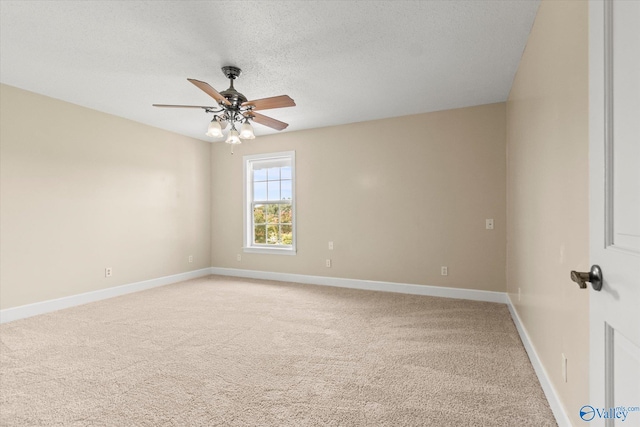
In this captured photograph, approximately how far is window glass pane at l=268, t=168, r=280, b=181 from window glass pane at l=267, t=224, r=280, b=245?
0.82 meters

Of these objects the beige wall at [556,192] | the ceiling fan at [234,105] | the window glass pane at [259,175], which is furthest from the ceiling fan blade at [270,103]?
the window glass pane at [259,175]

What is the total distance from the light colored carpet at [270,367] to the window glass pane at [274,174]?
2433 millimetres

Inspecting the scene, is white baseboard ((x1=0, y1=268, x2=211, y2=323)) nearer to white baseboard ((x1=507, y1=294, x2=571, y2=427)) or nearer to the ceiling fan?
the ceiling fan

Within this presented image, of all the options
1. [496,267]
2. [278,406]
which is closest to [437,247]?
[496,267]

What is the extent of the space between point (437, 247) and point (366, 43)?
2780 millimetres

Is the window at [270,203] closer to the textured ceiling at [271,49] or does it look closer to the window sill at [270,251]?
the window sill at [270,251]

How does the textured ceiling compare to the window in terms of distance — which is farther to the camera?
the window

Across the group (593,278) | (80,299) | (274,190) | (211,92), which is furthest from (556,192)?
(80,299)

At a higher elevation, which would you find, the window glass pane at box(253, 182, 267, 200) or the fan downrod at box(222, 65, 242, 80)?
the fan downrod at box(222, 65, 242, 80)

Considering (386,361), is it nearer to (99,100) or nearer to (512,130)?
(512,130)

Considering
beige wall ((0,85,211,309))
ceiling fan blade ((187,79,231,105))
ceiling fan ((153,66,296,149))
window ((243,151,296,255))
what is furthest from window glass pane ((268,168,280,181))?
ceiling fan blade ((187,79,231,105))

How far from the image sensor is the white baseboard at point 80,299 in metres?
3.40

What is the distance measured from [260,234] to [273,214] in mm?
459

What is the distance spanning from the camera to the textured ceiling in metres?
2.15
